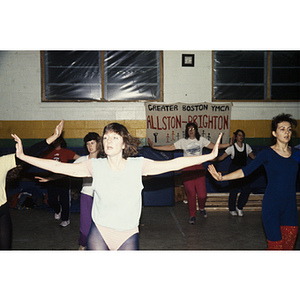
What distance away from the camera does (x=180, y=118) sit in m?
7.64

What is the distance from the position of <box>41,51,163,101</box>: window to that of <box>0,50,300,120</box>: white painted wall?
187 mm

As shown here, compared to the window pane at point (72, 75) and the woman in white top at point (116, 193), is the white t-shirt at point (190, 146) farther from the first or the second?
the woman in white top at point (116, 193)

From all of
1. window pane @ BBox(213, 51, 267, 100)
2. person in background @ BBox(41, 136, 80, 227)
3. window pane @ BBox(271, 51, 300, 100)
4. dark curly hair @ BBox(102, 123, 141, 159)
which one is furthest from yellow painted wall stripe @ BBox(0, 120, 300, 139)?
dark curly hair @ BBox(102, 123, 141, 159)

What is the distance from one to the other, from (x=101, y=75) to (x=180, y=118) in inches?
90.8

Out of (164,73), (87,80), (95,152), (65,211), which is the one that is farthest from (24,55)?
(95,152)

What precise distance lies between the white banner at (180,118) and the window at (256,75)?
14.8 inches

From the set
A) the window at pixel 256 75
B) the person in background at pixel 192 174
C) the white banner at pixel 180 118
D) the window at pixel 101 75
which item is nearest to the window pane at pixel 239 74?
the window at pixel 256 75

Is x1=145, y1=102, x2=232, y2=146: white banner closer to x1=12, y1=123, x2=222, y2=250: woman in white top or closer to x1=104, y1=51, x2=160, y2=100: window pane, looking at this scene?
x1=104, y1=51, x2=160, y2=100: window pane

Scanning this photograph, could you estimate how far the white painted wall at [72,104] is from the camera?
7.47m

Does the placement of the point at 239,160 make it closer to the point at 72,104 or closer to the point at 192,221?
the point at 192,221

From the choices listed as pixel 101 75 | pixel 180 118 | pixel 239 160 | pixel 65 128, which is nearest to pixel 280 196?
pixel 239 160

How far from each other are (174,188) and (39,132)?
12.4 feet

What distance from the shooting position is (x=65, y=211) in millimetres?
5703

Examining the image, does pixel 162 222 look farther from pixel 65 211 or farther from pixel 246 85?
pixel 246 85
